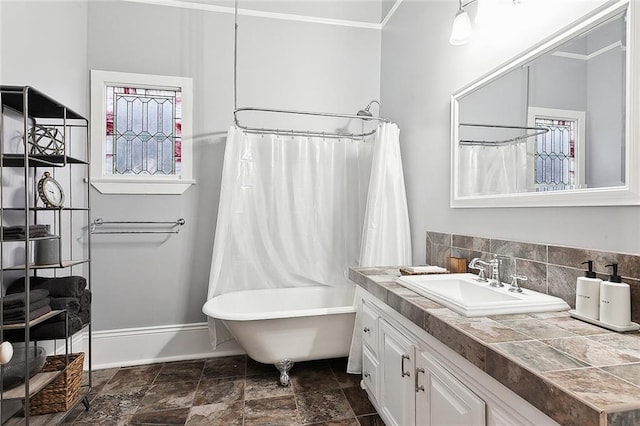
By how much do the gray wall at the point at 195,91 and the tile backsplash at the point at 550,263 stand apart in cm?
198

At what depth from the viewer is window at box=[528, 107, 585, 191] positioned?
4.25 feet

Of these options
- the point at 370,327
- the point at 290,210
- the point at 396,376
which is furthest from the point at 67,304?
the point at 396,376

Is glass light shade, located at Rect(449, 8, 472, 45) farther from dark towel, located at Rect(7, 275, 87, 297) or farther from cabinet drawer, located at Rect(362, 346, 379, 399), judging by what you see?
dark towel, located at Rect(7, 275, 87, 297)

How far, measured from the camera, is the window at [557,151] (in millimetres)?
1297

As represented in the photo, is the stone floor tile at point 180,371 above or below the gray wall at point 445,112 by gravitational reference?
below

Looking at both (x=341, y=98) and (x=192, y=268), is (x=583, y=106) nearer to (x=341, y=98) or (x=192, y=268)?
(x=341, y=98)

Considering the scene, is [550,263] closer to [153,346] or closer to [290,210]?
[290,210]

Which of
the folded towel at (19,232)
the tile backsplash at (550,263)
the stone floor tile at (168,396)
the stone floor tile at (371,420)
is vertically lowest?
the stone floor tile at (168,396)

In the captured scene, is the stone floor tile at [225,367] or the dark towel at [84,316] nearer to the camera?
the dark towel at [84,316]

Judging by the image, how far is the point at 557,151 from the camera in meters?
1.38

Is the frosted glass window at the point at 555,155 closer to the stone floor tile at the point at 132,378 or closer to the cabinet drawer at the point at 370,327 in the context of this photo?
the cabinet drawer at the point at 370,327

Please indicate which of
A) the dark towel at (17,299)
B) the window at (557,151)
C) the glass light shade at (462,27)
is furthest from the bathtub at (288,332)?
the glass light shade at (462,27)

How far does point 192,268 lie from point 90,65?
176 centimetres

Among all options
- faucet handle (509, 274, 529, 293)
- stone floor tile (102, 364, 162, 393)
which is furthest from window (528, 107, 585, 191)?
stone floor tile (102, 364, 162, 393)
